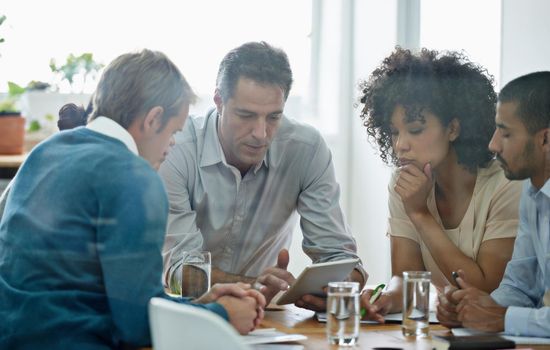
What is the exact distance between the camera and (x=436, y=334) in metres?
1.63

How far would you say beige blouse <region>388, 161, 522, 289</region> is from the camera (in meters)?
2.02

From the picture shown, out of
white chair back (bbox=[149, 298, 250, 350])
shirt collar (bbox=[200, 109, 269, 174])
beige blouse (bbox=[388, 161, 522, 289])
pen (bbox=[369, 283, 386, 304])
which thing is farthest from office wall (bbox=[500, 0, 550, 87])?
white chair back (bbox=[149, 298, 250, 350])

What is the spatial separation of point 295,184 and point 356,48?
592 mm

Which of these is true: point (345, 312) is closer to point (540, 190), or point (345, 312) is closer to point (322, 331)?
point (322, 331)

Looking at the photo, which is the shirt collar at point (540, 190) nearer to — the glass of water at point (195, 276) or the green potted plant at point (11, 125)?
the glass of water at point (195, 276)

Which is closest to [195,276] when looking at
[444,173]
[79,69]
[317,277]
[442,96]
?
[317,277]

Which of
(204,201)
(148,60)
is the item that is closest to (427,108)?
(204,201)

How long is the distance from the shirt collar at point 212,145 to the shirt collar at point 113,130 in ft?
2.29

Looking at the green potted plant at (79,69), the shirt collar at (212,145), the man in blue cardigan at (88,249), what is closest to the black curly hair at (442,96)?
the shirt collar at (212,145)

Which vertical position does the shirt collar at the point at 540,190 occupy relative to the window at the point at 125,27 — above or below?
below

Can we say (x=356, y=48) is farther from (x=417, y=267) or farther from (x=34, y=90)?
(x=34, y=90)

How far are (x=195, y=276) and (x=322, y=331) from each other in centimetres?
33

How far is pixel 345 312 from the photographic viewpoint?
1.53m

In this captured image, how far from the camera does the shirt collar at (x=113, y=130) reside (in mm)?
1596
